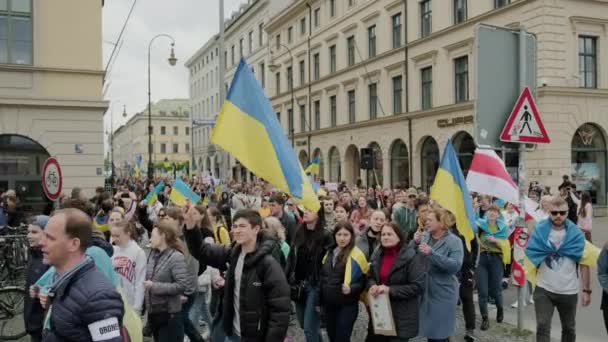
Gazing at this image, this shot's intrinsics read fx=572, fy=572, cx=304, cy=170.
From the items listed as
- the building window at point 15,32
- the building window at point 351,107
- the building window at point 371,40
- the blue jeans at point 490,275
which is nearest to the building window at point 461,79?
the building window at point 371,40

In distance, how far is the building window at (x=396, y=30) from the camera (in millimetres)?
33250

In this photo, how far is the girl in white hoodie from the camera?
5484 mm

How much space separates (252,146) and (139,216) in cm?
871

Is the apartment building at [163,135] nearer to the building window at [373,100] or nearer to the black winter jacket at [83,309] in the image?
the building window at [373,100]

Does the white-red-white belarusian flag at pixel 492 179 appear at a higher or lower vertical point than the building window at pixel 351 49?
lower

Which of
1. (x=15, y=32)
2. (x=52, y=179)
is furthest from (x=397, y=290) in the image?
(x=15, y=32)

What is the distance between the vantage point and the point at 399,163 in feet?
110

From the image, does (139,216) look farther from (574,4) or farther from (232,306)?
(574,4)

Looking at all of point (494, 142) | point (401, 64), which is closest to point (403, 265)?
point (494, 142)

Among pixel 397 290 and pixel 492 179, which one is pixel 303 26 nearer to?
pixel 492 179

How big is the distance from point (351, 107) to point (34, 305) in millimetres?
34758

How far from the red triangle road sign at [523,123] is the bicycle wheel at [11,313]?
21.8 feet

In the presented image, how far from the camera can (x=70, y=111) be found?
19.4 meters

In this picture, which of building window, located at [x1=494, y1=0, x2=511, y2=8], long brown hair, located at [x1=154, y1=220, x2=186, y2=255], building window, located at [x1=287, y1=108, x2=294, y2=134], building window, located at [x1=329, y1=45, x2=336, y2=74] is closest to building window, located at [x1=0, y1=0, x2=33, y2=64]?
long brown hair, located at [x1=154, y1=220, x2=186, y2=255]
